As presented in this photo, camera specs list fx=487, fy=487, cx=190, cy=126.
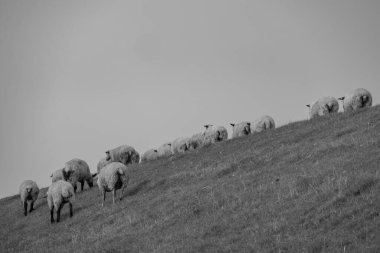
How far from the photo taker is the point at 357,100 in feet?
124

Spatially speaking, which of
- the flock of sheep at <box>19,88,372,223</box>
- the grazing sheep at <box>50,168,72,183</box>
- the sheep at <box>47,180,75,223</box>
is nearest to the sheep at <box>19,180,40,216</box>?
the flock of sheep at <box>19,88,372,223</box>

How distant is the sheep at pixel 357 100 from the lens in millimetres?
37719

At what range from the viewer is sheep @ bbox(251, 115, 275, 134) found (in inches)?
1588

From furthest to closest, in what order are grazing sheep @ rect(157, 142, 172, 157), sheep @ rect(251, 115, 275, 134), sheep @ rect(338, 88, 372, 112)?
grazing sheep @ rect(157, 142, 172, 157) < sheep @ rect(251, 115, 275, 134) < sheep @ rect(338, 88, 372, 112)

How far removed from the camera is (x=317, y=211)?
13.9 metres

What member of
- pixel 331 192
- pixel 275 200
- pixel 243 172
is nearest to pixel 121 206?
pixel 243 172

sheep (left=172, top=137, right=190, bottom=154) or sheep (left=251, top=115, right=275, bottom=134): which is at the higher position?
sheep (left=251, top=115, right=275, bottom=134)

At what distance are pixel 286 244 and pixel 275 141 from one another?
18.0 m

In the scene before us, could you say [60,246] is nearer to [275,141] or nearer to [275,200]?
[275,200]

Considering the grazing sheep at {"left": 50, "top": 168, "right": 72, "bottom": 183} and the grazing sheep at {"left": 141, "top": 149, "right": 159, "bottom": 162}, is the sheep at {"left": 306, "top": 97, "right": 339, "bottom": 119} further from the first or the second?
the grazing sheep at {"left": 50, "top": 168, "right": 72, "bottom": 183}

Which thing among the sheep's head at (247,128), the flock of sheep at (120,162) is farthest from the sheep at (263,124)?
the sheep's head at (247,128)

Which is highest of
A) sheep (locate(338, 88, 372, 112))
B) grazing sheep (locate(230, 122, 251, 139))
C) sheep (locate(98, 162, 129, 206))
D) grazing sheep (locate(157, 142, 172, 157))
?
sheep (locate(338, 88, 372, 112))

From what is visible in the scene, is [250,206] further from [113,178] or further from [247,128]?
[247,128]

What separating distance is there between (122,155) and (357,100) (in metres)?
21.0
